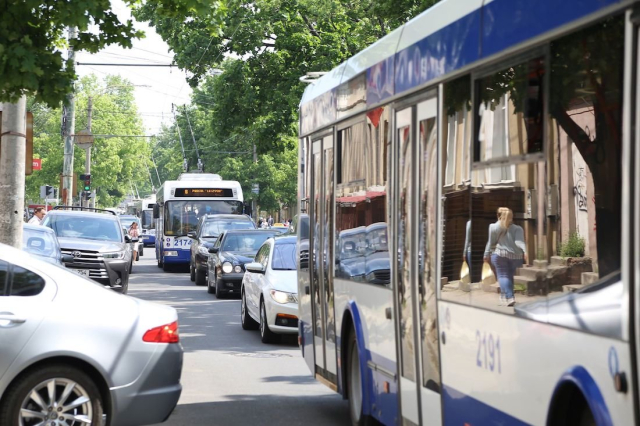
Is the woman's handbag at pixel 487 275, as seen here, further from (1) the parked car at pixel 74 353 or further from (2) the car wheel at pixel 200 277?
(2) the car wheel at pixel 200 277

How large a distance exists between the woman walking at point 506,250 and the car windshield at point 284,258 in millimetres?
11077

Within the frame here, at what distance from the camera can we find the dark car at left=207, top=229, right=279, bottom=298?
24.9 m

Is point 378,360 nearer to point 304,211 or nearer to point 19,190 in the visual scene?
point 304,211

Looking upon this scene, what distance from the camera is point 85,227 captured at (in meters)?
24.6

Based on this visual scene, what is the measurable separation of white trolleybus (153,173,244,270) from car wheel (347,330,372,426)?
28.2 meters

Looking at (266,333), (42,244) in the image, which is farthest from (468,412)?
(42,244)

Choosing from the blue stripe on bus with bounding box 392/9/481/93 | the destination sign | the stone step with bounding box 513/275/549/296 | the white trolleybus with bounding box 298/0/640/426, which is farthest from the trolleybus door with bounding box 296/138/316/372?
the destination sign

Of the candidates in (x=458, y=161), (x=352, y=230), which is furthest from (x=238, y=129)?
(x=458, y=161)

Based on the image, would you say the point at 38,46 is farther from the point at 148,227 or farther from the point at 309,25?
the point at 148,227

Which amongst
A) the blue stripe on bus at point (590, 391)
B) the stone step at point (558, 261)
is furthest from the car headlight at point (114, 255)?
the blue stripe on bus at point (590, 391)

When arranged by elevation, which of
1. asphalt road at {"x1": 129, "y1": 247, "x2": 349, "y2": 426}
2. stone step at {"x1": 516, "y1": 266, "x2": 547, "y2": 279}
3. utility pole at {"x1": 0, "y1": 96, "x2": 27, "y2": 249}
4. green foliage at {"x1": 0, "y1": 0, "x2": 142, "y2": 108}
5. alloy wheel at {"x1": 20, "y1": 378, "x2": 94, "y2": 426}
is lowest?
asphalt road at {"x1": 129, "y1": 247, "x2": 349, "y2": 426}

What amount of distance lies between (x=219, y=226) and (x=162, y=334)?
80.3 feet

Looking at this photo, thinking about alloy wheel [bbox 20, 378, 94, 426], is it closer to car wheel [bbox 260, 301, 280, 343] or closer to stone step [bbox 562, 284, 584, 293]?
stone step [bbox 562, 284, 584, 293]

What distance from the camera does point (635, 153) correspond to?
4.18 meters
